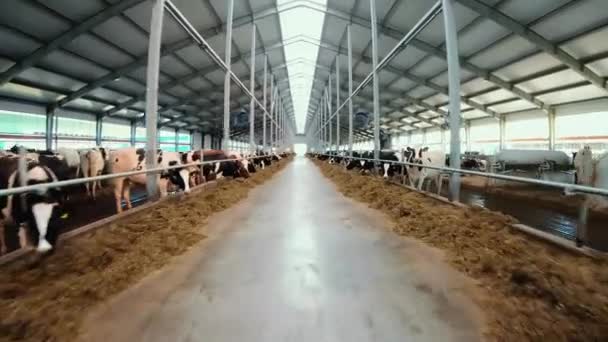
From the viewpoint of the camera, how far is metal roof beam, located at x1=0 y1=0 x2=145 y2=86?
8141mm

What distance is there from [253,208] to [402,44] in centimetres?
473

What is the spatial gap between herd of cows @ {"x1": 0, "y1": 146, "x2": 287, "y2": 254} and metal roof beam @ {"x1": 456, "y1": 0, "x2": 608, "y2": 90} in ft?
26.9

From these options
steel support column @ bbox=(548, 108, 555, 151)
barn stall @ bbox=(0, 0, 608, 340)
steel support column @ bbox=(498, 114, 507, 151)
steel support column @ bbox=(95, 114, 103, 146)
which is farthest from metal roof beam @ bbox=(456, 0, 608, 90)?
steel support column @ bbox=(95, 114, 103, 146)

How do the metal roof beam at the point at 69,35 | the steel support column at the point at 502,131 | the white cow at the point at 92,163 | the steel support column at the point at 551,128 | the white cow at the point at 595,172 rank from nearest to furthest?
1. the white cow at the point at 595,172
2. the white cow at the point at 92,163
3. the metal roof beam at the point at 69,35
4. the steel support column at the point at 551,128
5. the steel support column at the point at 502,131

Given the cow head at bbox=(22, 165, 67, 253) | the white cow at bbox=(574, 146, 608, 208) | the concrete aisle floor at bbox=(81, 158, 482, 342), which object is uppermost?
the white cow at bbox=(574, 146, 608, 208)

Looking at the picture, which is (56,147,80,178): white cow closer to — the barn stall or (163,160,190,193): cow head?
the barn stall

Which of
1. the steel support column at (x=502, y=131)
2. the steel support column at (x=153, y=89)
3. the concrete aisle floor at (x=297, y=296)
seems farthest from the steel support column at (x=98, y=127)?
the steel support column at (x=502, y=131)

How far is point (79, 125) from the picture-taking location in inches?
700

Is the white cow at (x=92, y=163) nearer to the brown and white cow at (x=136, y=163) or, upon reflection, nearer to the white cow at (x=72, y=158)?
the white cow at (x=72, y=158)

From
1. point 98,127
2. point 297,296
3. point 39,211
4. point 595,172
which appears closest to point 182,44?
point 39,211

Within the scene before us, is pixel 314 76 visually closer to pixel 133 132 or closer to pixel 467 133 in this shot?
pixel 467 133

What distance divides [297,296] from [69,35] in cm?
1111

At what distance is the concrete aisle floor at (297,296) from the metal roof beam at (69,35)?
870cm

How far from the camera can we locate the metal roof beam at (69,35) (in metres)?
8.14
